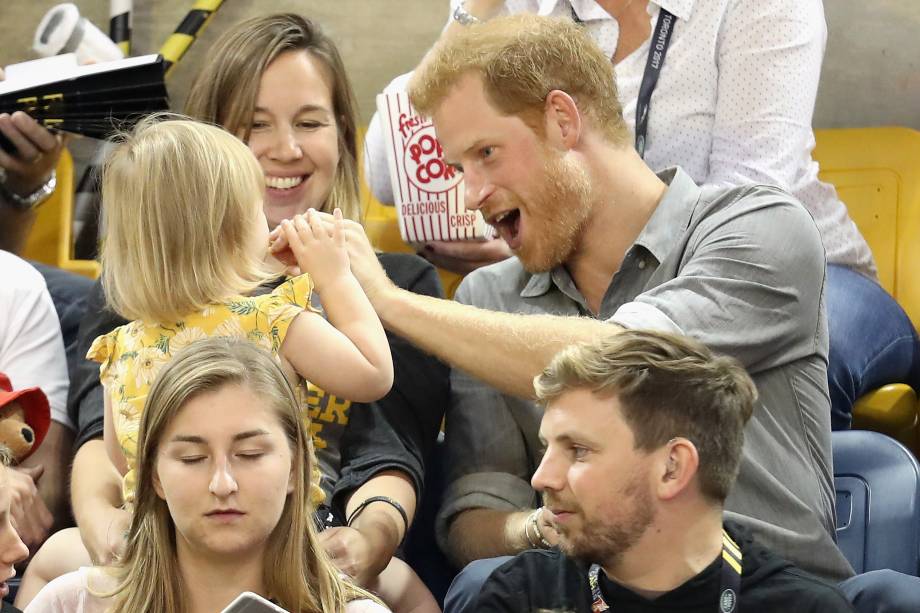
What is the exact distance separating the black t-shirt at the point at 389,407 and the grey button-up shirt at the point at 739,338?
6 centimetres

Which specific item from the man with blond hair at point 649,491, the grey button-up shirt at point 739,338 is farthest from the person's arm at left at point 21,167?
the man with blond hair at point 649,491

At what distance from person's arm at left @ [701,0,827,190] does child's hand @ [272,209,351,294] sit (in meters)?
0.99

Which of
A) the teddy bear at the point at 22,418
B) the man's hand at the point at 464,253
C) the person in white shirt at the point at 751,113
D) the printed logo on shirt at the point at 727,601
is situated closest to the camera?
the printed logo on shirt at the point at 727,601

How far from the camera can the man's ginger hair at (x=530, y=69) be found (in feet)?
8.56

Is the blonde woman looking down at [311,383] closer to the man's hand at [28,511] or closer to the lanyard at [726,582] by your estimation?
the man's hand at [28,511]

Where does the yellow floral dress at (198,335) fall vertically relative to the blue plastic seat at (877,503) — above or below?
above

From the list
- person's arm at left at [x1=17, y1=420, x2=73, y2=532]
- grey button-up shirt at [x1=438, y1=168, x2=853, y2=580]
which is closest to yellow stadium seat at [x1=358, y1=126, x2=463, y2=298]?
grey button-up shirt at [x1=438, y1=168, x2=853, y2=580]

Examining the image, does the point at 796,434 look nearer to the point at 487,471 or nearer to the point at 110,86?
the point at 487,471

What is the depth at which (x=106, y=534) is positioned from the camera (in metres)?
2.33

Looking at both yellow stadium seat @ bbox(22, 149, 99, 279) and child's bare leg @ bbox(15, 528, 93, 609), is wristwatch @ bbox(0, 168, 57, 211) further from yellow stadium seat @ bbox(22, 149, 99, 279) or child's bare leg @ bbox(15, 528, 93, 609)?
child's bare leg @ bbox(15, 528, 93, 609)

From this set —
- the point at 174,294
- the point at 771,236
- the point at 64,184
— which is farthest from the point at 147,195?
the point at 64,184

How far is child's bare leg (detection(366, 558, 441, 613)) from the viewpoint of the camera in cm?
236

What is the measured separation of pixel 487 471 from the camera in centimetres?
258

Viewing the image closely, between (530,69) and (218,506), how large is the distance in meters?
1.06
